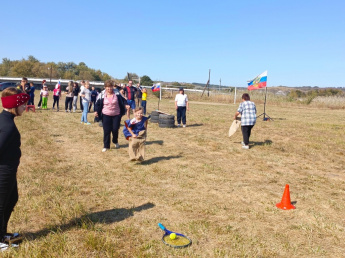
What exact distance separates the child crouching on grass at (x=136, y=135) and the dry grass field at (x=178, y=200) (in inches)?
10.7

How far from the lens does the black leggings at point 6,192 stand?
3275 mm

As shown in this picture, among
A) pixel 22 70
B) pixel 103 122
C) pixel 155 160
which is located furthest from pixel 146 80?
pixel 155 160

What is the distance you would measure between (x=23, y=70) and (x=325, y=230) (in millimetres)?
96324

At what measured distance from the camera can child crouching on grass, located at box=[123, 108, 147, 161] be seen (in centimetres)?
727

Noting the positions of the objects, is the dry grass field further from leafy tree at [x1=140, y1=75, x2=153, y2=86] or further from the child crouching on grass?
leafy tree at [x1=140, y1=75, x2=153, y2=86]

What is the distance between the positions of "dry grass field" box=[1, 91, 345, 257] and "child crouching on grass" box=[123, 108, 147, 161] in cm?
27

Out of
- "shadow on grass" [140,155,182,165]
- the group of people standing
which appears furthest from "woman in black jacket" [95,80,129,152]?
"shadow on grass" [140,155,182,165]

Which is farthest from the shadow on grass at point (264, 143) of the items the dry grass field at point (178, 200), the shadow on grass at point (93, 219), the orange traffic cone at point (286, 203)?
the shadow on grass at point (93, 219)

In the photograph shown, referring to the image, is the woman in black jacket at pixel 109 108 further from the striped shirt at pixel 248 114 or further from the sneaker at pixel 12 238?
the sneaker at pixel 12 238

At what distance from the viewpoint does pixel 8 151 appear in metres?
3.31

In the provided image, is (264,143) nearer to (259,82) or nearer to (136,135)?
(136,135)

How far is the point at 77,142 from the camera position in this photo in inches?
391

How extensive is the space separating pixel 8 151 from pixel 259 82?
15.0 m

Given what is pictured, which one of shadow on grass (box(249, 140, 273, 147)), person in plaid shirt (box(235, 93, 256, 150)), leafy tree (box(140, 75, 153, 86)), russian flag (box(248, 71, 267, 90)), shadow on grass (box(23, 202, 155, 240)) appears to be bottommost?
shadow on grass (box(23, 202, 155, 240))
